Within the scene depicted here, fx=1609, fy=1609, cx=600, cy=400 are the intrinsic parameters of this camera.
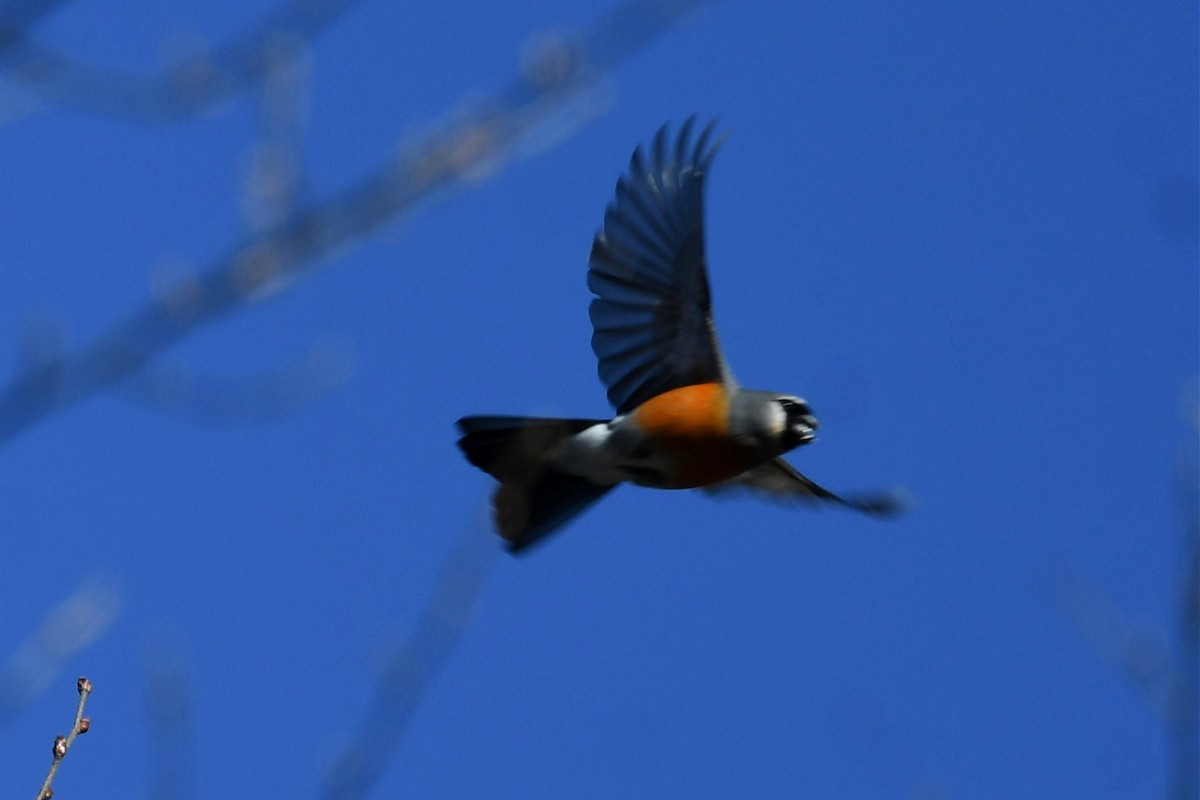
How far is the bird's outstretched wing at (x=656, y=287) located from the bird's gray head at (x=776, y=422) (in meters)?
0.24

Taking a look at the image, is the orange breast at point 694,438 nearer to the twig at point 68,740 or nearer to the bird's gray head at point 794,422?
the bird's gray head at point 794,422

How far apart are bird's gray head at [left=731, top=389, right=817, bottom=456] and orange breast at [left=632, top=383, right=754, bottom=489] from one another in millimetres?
42

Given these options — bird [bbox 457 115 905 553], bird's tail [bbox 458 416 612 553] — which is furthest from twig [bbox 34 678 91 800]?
bird [bbox 457 115 905 553]

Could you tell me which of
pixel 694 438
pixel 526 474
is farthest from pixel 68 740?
pixel 694 438

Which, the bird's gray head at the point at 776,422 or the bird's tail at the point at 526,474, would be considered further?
the bird's gray head at the point at 776,422

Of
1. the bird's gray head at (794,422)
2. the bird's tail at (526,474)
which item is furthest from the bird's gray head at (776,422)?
the bird's tail at (526,474)

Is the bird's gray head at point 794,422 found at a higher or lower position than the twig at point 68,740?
higher

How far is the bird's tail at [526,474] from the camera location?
3.33 meters

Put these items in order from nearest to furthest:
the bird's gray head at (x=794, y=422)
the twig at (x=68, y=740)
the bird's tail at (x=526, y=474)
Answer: the twig at (x=68, y=740) < the bird's tail at (x=526, y=474) < the bird's gray head at (x=794, y=422)

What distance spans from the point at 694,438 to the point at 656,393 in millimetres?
265

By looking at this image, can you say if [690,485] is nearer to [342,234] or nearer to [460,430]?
[460,430]

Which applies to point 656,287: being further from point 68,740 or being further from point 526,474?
point 68,740

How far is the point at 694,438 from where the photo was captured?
402 cm

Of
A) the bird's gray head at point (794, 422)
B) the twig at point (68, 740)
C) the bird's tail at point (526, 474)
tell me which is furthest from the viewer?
the bird's gray head at point (794, 422)
